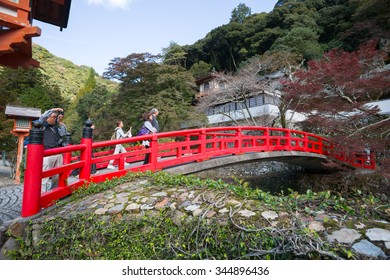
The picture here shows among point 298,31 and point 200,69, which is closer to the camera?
point 298,31

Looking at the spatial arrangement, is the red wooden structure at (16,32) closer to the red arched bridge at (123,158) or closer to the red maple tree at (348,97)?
the red arched bridge at (123,158)

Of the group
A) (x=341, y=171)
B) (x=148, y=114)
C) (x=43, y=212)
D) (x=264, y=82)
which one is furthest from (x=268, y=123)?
(x=43, y=212)

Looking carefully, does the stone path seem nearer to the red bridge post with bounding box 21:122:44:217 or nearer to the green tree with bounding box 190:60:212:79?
the red bridge post with bounding box 21:122:44:217

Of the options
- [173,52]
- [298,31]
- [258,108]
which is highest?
[173,52]

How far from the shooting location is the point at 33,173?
2.72 m

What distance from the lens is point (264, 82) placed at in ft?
47.8

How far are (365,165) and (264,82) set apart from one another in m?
7.23

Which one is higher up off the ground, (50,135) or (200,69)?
(200,69)

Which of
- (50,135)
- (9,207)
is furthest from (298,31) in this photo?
(9,207)

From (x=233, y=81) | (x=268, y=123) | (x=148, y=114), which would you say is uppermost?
(x=233, y=81)

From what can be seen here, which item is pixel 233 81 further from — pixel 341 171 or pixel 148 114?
pixel 148 114

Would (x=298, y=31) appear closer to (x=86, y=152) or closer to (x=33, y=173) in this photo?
(x=86, y=152)

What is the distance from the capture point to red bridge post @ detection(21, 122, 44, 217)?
2713 millimetres

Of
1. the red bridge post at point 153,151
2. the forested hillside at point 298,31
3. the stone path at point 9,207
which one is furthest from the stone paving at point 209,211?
the forested hillside at point 298,31
